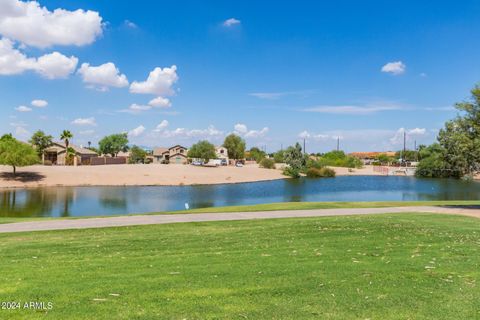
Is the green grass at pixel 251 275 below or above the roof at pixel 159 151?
below

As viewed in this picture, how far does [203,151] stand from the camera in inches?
4422

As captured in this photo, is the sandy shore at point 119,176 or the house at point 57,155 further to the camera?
the house at point 57,155

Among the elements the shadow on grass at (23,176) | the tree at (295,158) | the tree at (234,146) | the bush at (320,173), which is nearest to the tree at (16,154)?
the shadow on grass at (23,176)

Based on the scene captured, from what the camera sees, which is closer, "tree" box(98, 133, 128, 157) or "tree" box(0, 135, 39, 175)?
"tree" box(0, 135, 39, 175)

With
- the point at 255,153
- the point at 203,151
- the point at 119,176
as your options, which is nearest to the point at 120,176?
the point at 119,176

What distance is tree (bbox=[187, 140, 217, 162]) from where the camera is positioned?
112188 millimetres

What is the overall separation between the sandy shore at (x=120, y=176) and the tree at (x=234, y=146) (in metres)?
48.0

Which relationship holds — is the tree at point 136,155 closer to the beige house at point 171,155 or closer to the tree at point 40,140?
the beige house at point 171,155

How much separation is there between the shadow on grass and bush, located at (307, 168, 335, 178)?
59805mm

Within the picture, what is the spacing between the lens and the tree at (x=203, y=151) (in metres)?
112

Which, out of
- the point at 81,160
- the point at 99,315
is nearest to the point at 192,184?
the point at 81,160

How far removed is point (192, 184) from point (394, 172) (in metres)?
66.9

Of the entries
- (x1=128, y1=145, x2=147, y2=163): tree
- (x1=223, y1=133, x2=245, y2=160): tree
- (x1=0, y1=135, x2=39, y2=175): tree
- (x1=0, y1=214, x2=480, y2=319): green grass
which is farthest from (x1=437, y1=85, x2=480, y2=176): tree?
(x1=223, y1=133, x2=245, y2=160): tree

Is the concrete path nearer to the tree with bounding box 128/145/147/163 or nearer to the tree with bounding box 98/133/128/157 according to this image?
the tree with bounding box 128/145/147/163
